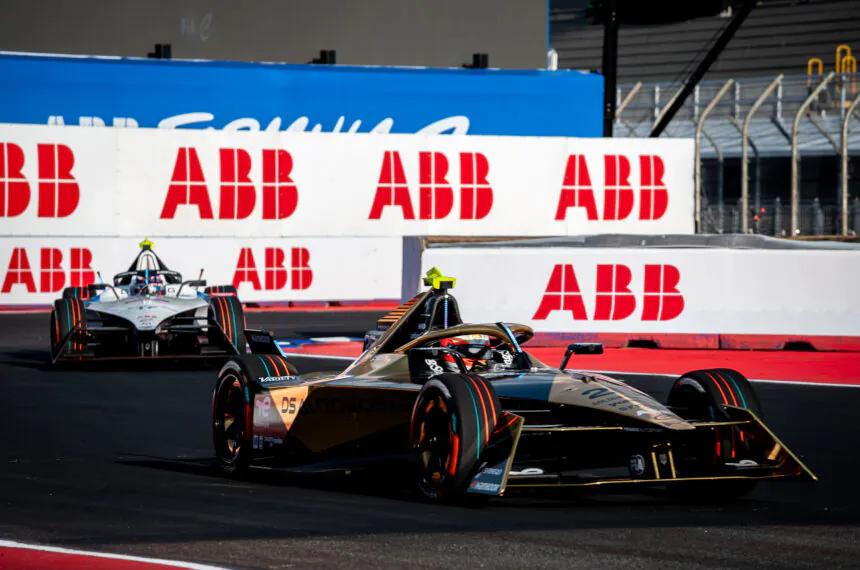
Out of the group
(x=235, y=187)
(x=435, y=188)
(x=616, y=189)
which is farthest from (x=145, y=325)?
(x=616, y=189)

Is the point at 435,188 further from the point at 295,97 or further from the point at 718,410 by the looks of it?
the point at 718,410

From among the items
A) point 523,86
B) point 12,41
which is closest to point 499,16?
point 523,86

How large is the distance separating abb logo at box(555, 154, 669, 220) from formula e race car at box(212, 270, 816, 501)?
19350mm

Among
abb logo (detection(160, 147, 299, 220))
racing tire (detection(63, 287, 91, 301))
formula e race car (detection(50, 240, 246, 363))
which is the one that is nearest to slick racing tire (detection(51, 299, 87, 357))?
formula e race car (detection(50, 240, 246, 363))

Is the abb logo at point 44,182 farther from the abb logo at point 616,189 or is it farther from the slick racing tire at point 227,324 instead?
the slick racing tire at point 227,324

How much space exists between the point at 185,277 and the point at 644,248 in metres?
10.2

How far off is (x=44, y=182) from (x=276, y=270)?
4294 mm

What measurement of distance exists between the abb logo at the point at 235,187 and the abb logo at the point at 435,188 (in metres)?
1.76

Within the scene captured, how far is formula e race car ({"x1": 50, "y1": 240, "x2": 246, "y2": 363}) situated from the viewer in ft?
52.5

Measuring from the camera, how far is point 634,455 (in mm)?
7660

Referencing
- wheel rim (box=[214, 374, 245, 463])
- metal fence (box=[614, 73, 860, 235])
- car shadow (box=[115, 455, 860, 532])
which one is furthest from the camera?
metal fence (box=[614, 73, 860, 235])

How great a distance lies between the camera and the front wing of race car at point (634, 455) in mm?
7371

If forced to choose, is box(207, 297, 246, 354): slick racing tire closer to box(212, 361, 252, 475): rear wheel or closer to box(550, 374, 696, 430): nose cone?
box(212, 361, 252, 475): rear wheel

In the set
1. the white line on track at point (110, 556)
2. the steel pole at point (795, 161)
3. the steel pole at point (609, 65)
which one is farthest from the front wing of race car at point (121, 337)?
the steel pole at point (609, 65)
